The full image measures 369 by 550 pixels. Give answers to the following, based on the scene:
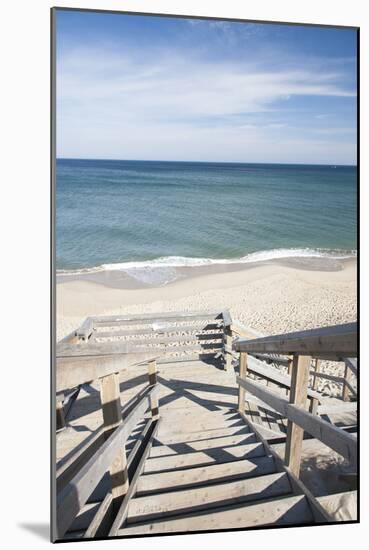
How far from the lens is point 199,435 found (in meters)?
2.04

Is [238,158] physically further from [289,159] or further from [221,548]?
[221,548]

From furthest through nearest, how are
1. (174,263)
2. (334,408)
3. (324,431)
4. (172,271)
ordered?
1. (174,263)
2. (172,271)
3. (334,408)
4. (324,431)

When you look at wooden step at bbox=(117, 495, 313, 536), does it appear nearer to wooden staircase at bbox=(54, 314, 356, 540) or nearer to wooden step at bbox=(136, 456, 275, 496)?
wooden staircase at bbox=(54, 314, 356, 540)

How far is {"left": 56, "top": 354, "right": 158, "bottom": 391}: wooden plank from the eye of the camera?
1178 mm

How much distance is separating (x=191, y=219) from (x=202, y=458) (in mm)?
10067

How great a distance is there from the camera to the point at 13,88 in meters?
1.60

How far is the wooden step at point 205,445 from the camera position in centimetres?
185

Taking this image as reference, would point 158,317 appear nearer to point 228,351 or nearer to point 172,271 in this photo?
point 228,351

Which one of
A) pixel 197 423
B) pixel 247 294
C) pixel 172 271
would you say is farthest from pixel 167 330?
pixel 172 271

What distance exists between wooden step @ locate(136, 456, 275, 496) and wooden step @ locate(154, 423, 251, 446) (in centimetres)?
36

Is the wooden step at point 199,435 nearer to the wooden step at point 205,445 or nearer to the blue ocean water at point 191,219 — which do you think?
the wooden step at point 205,445

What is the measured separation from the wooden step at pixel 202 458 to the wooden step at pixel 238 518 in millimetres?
206

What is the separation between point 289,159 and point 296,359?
3799mm

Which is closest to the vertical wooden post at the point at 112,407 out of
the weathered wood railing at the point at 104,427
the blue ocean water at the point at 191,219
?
the weathered wood railing at the point at 104,427
